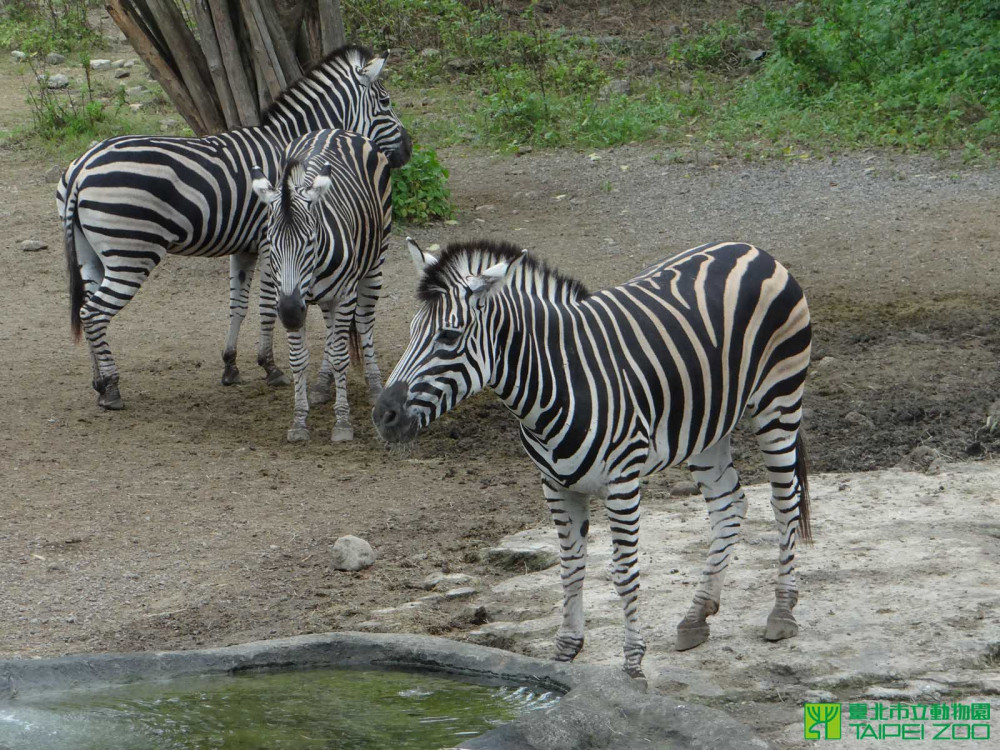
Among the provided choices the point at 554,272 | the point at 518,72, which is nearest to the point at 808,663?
the point at 554,272

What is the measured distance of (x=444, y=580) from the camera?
5.83 m

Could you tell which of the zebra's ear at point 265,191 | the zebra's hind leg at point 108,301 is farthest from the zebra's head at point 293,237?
the zebra's hind leg at point 108,301

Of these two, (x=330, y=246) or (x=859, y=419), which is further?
(x=330, y=246)

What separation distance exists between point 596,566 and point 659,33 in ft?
44.1

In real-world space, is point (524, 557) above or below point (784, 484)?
below

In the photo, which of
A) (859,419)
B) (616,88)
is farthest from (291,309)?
(616,88)

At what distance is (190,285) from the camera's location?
36.3ft

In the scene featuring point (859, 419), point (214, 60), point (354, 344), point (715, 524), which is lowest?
point (859, 419)

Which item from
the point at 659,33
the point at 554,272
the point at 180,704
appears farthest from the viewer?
the point at 659,33

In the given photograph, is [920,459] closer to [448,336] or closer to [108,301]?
[448,336]

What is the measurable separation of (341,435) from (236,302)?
5.21 feet

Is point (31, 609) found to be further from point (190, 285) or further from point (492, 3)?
point (492, 3)

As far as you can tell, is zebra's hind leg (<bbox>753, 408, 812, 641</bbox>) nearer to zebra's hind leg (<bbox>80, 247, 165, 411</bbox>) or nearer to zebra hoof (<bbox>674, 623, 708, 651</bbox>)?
zebra hoof (<bbox>674, 623, 708, 651</bbox>)

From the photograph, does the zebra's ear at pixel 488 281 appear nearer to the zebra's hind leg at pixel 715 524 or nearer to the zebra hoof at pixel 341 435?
the zebra's hind leg at pixel 715 524
